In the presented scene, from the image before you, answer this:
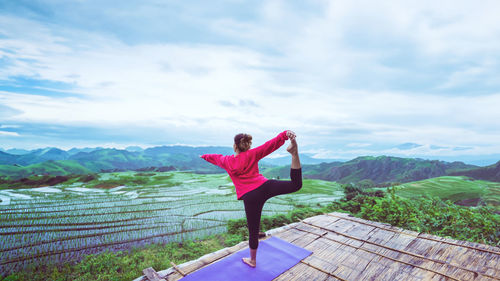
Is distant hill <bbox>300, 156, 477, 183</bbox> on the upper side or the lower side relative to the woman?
lower

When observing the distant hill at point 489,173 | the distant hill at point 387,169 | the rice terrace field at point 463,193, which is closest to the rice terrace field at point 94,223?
the rice terrace field at point 463,193

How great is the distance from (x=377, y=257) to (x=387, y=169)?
2499 inches

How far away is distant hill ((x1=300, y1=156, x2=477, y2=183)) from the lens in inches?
1840

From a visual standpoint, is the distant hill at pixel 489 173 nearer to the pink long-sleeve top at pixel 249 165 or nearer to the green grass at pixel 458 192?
the green grass at pixel 458 192

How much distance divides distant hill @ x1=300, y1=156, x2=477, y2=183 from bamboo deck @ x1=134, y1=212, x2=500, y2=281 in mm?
49215

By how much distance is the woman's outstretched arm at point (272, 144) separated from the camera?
281cm

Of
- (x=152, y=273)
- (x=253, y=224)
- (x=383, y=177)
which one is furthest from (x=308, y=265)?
(x=383, y=177)

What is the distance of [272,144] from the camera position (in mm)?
2895

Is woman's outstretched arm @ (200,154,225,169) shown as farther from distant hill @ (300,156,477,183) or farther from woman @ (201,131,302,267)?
distant hill @ (300,156,477,183)

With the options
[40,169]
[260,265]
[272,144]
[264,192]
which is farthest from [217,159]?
[40,169]

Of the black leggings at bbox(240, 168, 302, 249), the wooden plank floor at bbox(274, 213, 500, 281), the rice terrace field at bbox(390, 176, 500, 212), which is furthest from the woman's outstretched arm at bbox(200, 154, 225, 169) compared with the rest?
the rice terrace field at bbox(390, 176, 500, 212)

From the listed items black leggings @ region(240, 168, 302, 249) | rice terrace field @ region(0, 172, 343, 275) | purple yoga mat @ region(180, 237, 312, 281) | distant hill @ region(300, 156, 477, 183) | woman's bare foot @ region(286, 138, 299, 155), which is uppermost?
woman's bare foot @ region(286, 138, 299, 155)

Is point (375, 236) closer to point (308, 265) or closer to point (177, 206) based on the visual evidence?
point (308, 265)

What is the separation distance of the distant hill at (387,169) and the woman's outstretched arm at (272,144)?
52.7 meters
